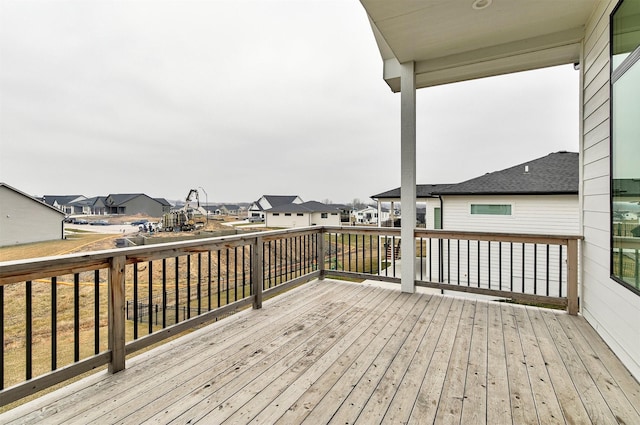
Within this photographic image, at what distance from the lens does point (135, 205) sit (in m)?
8.23

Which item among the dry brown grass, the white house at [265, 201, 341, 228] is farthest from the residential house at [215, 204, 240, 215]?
the dry brown grass

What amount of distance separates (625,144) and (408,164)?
2.04 meters

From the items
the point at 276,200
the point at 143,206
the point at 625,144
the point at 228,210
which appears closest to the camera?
the point at 625,144

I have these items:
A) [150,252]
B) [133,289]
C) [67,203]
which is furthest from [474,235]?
[67,203]

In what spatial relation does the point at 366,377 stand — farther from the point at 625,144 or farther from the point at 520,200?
the point at 520,200

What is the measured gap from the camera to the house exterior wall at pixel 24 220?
3654 mm

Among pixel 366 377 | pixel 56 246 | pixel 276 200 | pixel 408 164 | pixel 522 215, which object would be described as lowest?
pixel 366 377

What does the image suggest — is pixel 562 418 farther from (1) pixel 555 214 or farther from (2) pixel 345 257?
(1) pixel 555 214

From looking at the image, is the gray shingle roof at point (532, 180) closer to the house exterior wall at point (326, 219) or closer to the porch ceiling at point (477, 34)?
the porch ceiling at point (477, 34)

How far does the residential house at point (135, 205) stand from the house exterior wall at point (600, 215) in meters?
8.99

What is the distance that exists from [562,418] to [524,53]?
12.0 ft

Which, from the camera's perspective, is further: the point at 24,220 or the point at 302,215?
the point at 302,215

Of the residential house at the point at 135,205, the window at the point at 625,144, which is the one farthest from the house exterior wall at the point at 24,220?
the window at the point at 625,144

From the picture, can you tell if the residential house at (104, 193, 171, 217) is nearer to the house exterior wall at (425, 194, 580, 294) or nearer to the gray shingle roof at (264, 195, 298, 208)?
the house exterior wall at (425, 194, 580, 294)
